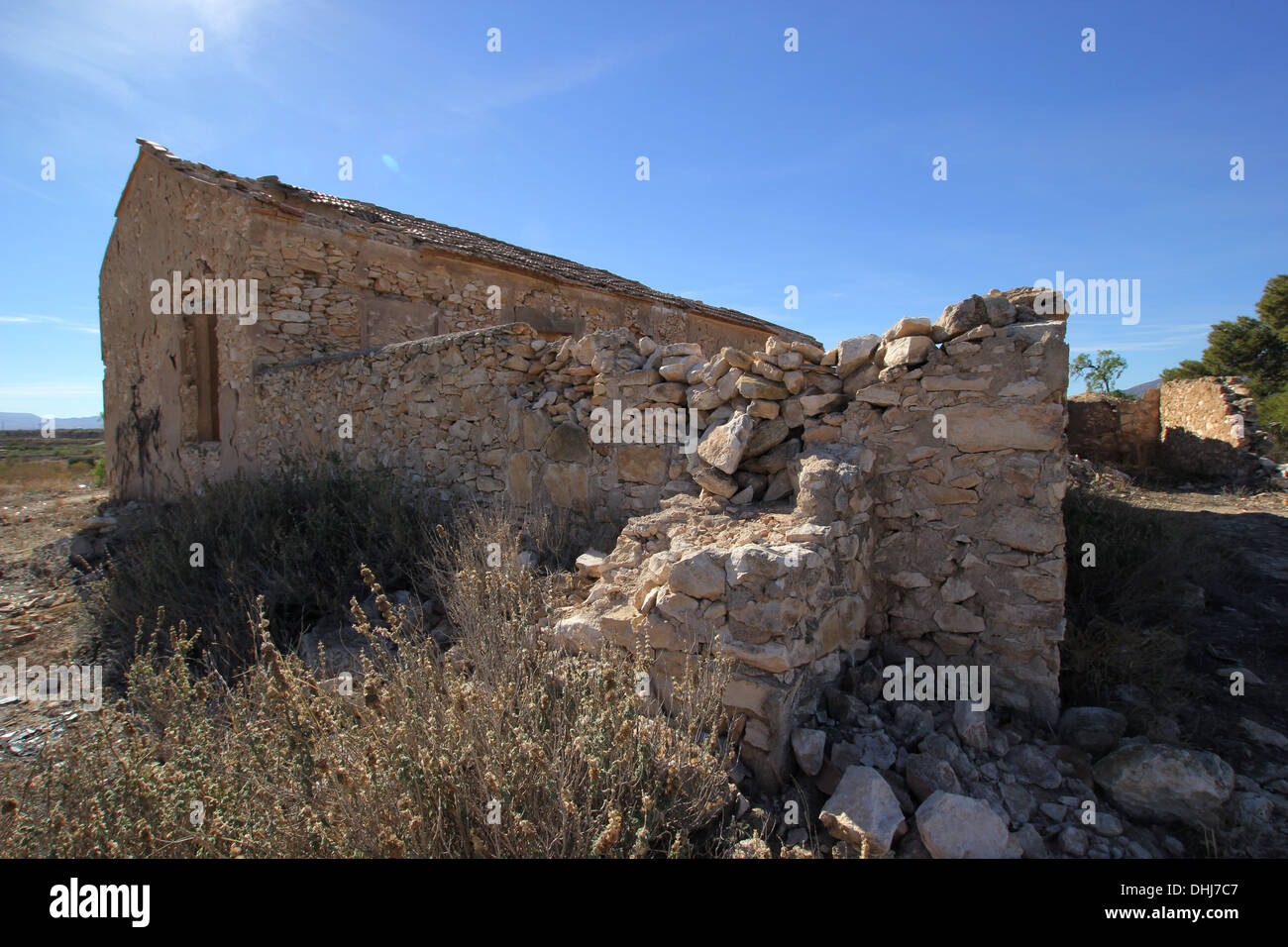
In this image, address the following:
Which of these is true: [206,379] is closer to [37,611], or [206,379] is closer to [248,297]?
[248,297]

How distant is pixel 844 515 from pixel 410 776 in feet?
7.13

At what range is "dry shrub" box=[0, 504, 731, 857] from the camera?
1.81 metres

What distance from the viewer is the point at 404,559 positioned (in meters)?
4.69

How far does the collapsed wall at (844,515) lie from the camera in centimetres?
260

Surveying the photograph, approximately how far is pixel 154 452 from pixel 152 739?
361 inches

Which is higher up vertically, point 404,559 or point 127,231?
point 127,231

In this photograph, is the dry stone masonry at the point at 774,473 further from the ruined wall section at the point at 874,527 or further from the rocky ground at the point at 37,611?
the rocky ground at the point at 37,611

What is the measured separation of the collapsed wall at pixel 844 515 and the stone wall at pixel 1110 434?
9401 millimetres

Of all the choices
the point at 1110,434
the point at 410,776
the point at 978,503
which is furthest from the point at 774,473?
the point at 1110,434

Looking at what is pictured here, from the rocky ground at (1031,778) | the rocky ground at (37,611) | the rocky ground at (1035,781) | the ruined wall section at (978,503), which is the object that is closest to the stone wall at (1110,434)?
the rocky ground at (1031,778)

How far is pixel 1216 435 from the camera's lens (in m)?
10.5

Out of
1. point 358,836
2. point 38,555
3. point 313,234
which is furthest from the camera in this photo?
point 313,234
